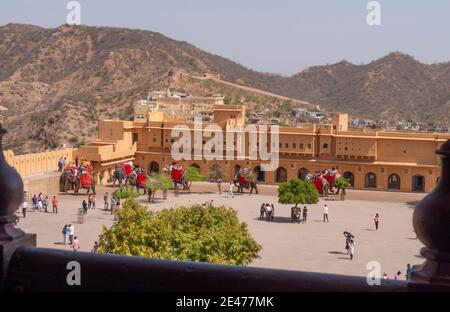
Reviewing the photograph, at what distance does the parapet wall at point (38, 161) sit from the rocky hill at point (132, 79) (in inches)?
879

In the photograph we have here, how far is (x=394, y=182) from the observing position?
40469 millimetres

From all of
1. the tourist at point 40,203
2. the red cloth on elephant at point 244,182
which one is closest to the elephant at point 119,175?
the red cloth on elephant at point 244,182

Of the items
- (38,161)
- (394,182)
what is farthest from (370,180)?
(38,161)

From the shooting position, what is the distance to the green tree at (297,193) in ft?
94.1

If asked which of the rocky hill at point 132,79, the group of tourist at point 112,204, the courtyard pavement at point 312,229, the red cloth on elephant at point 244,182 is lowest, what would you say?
the courtyard pavement at point 312,229

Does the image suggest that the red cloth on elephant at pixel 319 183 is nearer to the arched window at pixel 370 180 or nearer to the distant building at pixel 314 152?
the distant building at pixel 314 152

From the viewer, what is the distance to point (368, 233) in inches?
1004

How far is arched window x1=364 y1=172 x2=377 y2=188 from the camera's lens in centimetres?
4053

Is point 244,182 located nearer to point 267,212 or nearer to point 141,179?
point 141,179

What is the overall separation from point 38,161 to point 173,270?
34396 millimetres

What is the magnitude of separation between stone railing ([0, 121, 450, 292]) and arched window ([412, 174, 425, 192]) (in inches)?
1474
